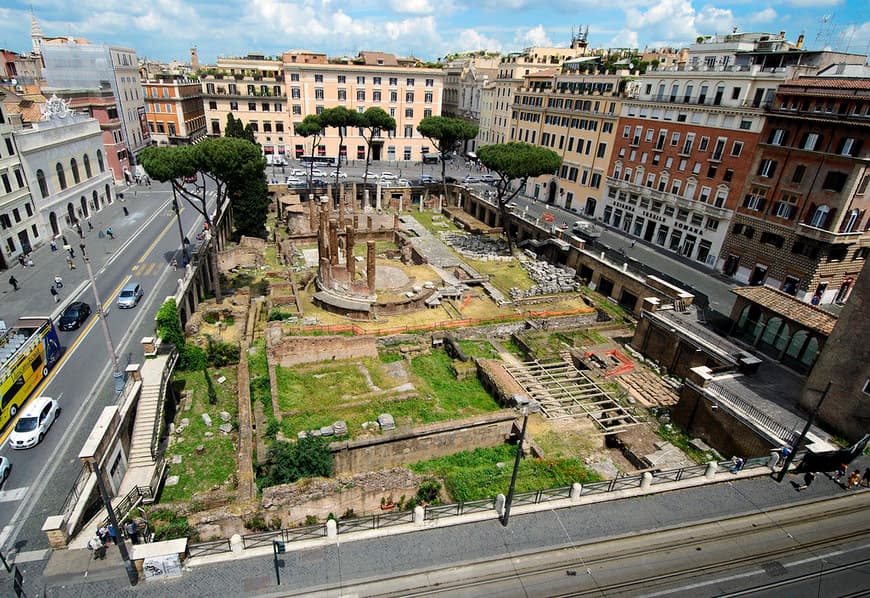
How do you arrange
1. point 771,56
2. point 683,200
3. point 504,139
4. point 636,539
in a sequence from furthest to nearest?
point 504,139
point 683,200
point 771,56
point 636,539

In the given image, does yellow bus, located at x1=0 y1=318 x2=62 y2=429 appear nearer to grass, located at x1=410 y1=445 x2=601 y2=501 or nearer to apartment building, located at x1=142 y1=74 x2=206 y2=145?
grass, located at x1=410 y1=445 x2=601 y2=501

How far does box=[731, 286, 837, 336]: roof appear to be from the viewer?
26234 mm

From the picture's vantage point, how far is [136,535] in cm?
1563

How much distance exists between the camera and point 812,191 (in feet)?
120

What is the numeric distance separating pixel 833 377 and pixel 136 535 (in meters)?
30.1

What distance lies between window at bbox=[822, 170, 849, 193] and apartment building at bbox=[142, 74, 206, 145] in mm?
85731

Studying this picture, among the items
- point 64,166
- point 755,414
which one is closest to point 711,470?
point 755,414

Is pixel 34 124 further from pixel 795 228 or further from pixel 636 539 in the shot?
pixel 795 228

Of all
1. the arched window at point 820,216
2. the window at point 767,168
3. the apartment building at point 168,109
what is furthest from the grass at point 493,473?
the apartment building at point 168,109

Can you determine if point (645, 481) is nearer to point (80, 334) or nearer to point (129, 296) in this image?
point (80, 334)

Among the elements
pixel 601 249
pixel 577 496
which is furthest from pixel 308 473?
pixel 601 249

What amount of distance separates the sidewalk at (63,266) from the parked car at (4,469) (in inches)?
478

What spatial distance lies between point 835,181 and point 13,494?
168 feet

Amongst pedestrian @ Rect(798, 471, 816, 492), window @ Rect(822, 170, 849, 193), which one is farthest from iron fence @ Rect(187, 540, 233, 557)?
window @ Rect(822, 170, 849, 193)
